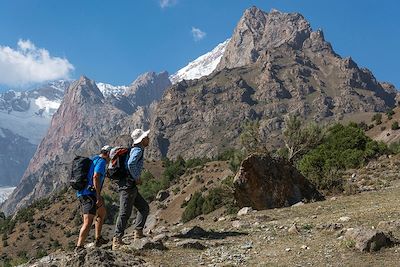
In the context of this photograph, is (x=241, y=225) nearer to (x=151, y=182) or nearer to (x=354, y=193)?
(x=354, y=193)

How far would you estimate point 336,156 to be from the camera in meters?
34.8

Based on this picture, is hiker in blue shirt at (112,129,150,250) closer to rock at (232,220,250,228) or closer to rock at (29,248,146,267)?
rock at (29,248,146,267)

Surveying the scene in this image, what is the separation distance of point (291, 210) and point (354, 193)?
15.1 ft

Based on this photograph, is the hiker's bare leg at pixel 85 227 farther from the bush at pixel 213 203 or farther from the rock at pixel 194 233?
the bush at pixel 213 203

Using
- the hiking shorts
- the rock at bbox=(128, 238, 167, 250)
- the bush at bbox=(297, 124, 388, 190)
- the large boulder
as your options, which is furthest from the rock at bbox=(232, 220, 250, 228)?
the bush at bbox=(297, 124, 388, 190)

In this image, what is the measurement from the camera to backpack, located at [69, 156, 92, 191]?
10.4 m

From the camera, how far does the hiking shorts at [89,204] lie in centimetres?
Result: 1041

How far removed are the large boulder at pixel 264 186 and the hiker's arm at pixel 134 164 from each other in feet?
33.4

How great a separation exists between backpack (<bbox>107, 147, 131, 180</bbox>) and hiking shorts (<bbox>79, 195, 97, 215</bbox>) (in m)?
0.62

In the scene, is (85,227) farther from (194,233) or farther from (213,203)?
(213,203)

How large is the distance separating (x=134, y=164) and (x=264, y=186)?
10.6 m

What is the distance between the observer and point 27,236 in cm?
8481

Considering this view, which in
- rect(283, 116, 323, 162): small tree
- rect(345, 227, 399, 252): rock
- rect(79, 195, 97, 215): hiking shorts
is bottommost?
rect(345, 227, 399, 252): rock

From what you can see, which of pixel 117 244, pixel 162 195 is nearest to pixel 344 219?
pixel 117 244
